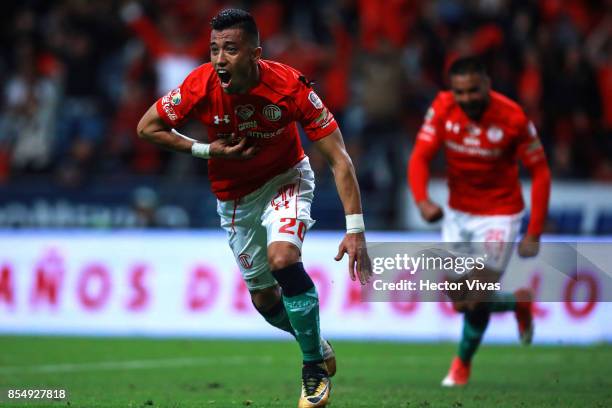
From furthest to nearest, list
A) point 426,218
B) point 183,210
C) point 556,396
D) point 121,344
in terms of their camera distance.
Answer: point 183,210, point 121,344, point 426,218, point 556,396

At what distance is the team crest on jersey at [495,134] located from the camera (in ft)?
32.8

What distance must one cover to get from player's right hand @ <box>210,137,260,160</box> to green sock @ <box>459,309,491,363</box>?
3371 millimetres

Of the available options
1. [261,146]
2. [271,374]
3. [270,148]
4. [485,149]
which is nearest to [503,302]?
[485,149]

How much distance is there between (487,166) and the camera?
10.1 meters

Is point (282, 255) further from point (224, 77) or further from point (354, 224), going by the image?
point (224, 77)

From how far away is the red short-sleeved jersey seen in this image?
998 cm

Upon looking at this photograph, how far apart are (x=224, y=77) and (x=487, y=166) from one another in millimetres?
3593

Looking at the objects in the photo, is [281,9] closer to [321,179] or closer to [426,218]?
[321,179]

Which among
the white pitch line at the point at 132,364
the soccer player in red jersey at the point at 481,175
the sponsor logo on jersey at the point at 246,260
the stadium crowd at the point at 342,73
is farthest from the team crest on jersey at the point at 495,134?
the stadium crowd at the point at 342,73

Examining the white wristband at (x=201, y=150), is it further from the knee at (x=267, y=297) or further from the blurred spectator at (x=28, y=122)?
the blurred spectator at (x=28, y=122)

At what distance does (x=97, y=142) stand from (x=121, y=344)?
4152 mm

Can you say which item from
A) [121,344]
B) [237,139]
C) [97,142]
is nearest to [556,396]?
[237,139]

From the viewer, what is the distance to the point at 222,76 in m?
7.28

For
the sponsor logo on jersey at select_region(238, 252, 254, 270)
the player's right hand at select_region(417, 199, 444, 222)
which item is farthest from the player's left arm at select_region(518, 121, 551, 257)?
the sponsor logo on jersey at select_region(238, 252, 254, 270)
